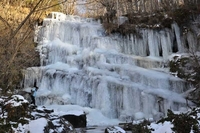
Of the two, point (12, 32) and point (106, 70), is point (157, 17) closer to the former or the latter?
point (106, 70)

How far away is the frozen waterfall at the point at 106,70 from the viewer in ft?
32.9

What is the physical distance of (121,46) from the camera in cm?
1401

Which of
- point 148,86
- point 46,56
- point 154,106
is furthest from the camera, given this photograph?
point 46,56

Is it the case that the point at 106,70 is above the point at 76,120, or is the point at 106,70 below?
above

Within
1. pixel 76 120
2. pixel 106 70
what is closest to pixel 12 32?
pixel 76 120

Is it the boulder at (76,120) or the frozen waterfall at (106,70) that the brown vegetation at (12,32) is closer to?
the boulder at (76,120)

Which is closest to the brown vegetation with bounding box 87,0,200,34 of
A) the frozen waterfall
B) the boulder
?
the frozen waterfall

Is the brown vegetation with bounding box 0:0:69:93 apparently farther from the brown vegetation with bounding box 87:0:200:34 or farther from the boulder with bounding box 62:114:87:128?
the brown vegetation with bounding box 87:0:200:34

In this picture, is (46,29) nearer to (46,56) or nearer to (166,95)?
(46,56)

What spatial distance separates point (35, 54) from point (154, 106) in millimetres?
6457

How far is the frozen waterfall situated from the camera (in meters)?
10.0

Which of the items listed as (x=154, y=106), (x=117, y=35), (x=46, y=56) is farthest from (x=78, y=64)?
(x=154, y=106)

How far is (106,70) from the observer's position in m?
11.5

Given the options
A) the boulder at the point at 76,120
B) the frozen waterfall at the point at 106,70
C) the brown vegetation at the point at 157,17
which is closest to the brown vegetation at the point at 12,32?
the boulder at the point at 76,120
